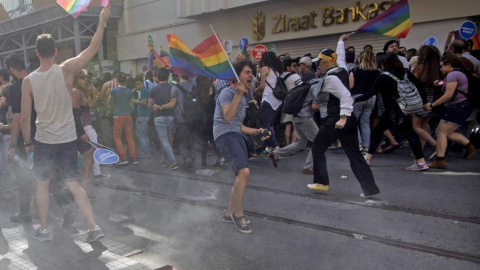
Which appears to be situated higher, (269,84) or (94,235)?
(269,84)

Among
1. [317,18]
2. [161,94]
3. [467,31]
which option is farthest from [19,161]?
[317,18]

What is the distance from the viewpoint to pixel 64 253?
420cm

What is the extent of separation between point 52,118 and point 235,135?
1.83m

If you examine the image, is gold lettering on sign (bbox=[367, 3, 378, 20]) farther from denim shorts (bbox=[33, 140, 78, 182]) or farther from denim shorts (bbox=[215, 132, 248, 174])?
denim shorts (bbox=[33, 140, 78, 182])

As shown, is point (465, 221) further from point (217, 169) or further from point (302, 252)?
A: point (217, 169)

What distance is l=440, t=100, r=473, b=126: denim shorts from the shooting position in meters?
6.86

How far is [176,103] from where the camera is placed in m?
8.20

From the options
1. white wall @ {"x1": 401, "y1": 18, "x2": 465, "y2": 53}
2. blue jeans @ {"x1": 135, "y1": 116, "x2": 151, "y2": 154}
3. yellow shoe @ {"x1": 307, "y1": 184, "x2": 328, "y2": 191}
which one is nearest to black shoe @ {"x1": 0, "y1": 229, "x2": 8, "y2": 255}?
yellow shoe @ {"x1": 307, "y1": 184, "x2": 328, "y2": 191}

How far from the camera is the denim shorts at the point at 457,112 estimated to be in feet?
22.5

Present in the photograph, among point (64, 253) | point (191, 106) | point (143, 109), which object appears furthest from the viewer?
point (143, 109)

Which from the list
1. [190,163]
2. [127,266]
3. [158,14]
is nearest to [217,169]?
[190,163]

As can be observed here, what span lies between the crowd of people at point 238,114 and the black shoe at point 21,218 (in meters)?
0.01

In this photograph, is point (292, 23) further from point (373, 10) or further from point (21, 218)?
point (21, 218)

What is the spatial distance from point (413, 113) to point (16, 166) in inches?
222
